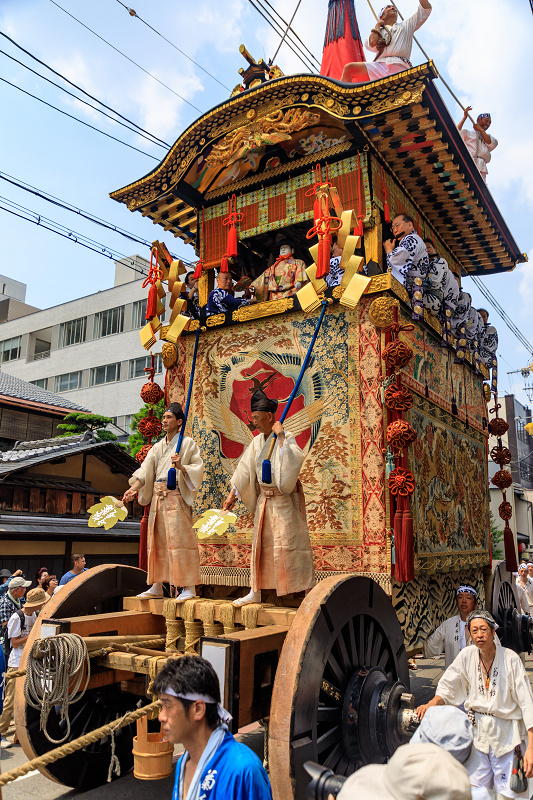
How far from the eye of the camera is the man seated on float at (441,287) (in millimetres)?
5898

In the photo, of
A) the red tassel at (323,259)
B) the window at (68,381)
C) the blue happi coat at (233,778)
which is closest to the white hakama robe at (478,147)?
the red tassel at (323,259)

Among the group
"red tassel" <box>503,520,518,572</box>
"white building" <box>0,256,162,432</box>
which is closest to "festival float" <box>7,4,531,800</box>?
"red tassel" <box>503,520,518,572</box>

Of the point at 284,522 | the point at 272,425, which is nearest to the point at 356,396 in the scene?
the point at 272,425

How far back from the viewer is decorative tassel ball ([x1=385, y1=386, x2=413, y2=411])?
15.5 feet

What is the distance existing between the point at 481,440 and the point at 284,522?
4619 millimetres

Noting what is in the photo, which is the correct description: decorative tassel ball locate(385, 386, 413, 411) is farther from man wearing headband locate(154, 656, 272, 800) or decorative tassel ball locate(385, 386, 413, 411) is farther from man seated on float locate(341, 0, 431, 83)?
man seated on float locate(341, 0, 431, 83)

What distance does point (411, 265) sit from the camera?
18.2 ft

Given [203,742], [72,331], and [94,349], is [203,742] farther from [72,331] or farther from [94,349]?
[72,331]

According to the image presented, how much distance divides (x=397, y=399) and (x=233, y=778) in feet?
10.5

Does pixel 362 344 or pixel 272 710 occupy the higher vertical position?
pixel 362 344

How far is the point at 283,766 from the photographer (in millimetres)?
2947

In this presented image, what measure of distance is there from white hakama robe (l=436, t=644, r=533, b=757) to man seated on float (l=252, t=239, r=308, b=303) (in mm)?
3723

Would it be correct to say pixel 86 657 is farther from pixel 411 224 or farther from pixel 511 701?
pixel 411 224

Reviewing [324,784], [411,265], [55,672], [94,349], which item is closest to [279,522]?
[55,672]
